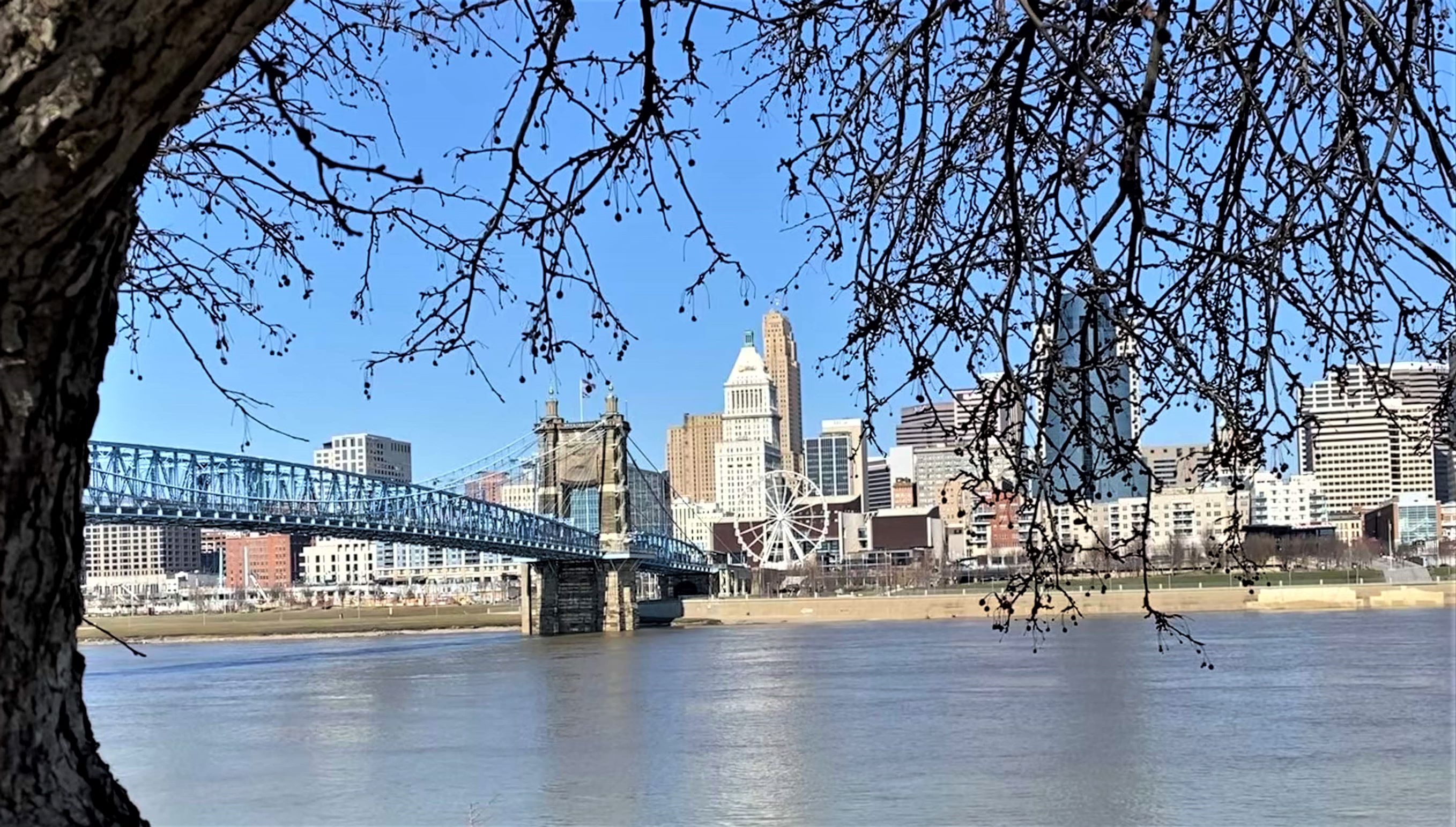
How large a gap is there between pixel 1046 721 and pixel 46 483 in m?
20.7

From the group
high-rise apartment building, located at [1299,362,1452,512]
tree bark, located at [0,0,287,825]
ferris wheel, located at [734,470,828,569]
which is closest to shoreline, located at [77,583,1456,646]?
ferris wheel, located at [734,470,828,569]

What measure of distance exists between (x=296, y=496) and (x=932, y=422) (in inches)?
2078

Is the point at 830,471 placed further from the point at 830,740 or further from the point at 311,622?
the point at 830,740

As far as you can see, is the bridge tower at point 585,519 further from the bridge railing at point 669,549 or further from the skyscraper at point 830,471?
the skyscraper at point 830,471

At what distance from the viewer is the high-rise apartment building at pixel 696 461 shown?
13800cm

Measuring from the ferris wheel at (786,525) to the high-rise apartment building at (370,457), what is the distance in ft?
77.5

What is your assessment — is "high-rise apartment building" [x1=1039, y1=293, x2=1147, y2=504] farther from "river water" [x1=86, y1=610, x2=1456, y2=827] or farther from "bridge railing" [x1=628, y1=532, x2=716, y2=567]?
"bridge railing" [x1=628, y1=532, x2=716, y2=567]

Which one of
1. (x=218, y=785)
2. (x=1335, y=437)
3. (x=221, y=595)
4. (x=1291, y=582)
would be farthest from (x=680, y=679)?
(x=221, y=595)

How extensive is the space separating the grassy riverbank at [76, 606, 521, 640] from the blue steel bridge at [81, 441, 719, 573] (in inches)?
446

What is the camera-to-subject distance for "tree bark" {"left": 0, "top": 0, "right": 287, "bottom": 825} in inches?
54.2

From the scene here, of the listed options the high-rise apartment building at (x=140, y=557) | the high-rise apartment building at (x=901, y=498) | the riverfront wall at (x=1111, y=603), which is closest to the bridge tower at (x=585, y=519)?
the riverfront wall at (x=1111, y=603)

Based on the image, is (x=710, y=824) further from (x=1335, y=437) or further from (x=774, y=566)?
(x=774, y=566)

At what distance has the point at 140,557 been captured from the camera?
387 feet

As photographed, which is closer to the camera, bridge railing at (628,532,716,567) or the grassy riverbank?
bridge railing at (628,532,716,567)
